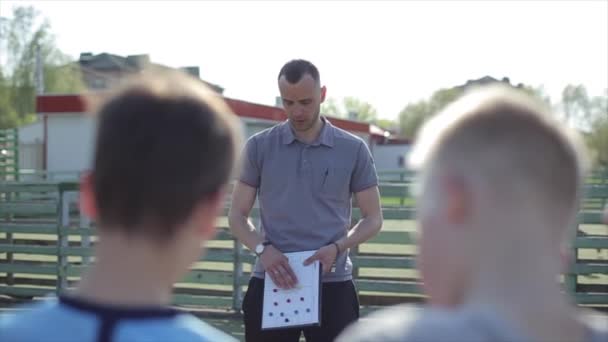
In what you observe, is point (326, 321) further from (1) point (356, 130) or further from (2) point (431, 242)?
(1) point (356, 130)

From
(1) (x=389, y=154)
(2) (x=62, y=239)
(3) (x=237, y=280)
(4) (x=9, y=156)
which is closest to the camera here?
(3) (x=237, y=280)

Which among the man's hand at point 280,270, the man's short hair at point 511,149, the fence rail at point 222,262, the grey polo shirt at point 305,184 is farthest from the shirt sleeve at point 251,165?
the fence rail at point 222,262

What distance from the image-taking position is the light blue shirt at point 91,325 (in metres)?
1.52

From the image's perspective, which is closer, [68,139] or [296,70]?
[296,70]

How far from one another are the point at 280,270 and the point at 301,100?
93 cm

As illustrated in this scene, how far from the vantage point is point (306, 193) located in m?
4.57

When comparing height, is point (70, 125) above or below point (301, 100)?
above

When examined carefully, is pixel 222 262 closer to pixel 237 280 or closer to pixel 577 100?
pixel 237 280

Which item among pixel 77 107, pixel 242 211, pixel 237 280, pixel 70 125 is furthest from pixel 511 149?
pixel 70 125

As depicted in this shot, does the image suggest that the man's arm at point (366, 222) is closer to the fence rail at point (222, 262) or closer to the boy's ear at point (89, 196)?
the boy's ear at point (89, 196)

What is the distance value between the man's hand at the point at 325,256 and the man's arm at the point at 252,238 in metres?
Result: 0.12

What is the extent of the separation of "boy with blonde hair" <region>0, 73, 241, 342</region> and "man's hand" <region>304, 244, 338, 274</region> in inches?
111

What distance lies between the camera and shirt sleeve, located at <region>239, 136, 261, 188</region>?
468 cm

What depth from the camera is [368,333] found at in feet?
4.87
